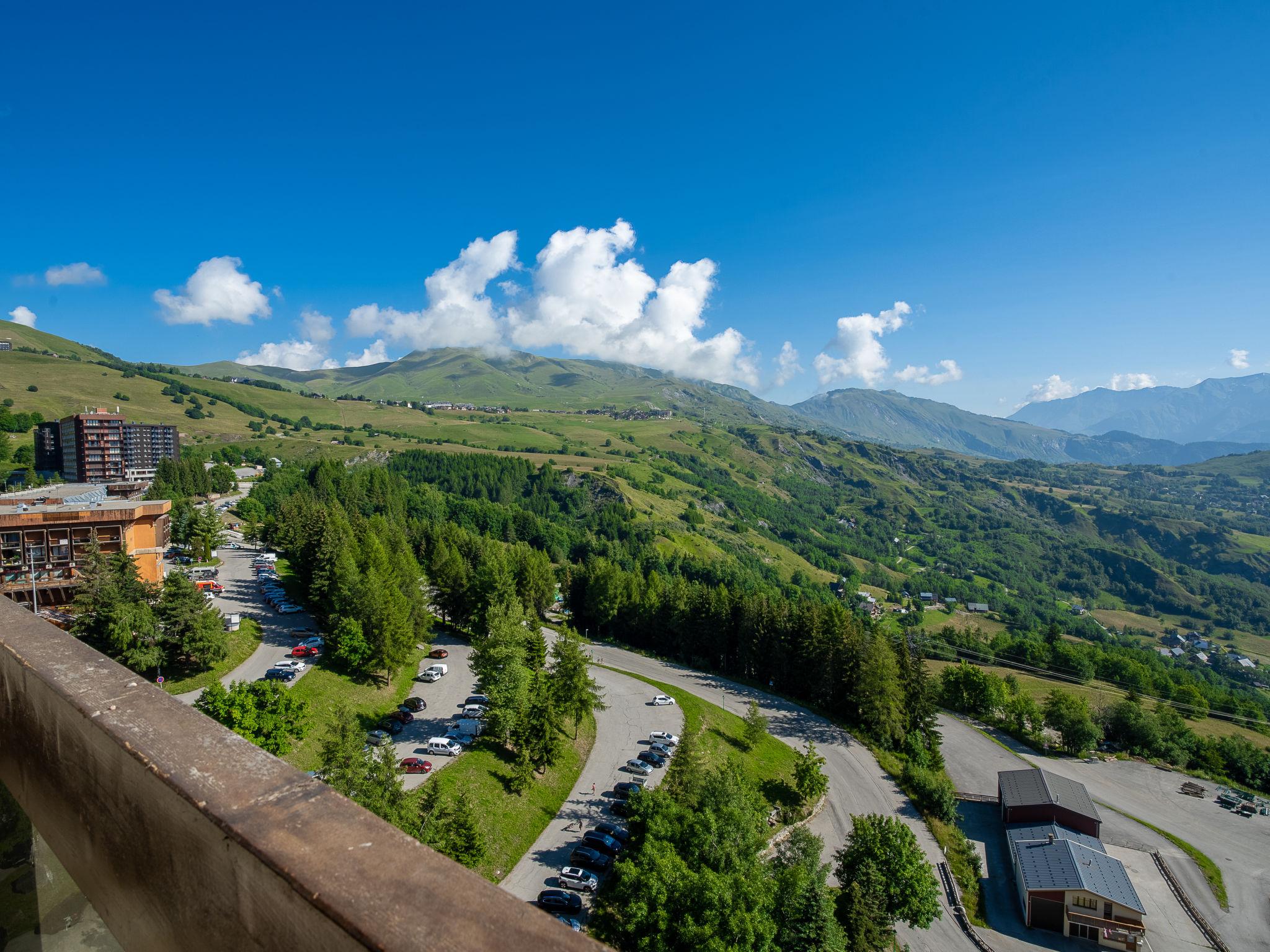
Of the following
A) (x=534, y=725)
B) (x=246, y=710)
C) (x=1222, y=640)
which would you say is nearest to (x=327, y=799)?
(x=246, y=710)

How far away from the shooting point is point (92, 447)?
349 ft

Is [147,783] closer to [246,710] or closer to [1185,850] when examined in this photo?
[246,710]

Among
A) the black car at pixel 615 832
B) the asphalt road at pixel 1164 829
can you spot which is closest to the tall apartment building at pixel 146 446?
the black car at pixel 615 832

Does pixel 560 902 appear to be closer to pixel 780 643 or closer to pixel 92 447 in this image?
pixel 780 643

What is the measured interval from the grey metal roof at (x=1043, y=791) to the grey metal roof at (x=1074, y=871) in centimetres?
320

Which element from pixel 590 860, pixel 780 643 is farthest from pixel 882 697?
pixel 590 860

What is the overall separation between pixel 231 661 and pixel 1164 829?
63.6 metres

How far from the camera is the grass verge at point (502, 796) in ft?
90.2

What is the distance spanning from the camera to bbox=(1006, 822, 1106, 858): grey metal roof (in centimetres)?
3597

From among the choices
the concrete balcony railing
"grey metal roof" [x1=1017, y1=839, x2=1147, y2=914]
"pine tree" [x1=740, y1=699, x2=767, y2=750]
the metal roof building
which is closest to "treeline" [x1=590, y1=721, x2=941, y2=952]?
"grey metal roof" [x1=1017, y1=839, x2=1147, y2=914]

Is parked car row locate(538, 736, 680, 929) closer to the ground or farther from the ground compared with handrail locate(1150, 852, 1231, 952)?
farther from the ground

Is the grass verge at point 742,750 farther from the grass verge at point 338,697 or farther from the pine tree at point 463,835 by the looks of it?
the grass verge at point 338,697

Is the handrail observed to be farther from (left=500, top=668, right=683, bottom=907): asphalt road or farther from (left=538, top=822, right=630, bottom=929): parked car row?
(left=538, top=822, right=630, bottom=929): parked car row

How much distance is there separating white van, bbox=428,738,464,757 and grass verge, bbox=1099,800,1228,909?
1745 inches
